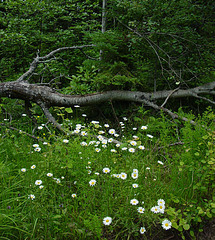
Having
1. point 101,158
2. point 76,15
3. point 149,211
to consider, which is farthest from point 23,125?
point 76,15

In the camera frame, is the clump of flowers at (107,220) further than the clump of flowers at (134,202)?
No

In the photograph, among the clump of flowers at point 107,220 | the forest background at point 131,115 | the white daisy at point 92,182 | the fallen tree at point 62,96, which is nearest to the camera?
the clump of flowers at point 107,220

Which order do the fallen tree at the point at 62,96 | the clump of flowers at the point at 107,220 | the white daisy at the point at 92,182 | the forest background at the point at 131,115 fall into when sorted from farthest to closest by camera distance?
1. the fallen tree at the point at 62,96
2. the white daisy at the point at 92,182
3. the forest background at the point at 131,115
4. the clump of flowers at the point at 107,220

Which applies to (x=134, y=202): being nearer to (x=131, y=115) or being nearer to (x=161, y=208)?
(x=161, y=208)

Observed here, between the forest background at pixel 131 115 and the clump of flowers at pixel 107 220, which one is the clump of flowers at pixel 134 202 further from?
the clump of flowers at pixel 107 220

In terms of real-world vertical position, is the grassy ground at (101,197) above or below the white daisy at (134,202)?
below

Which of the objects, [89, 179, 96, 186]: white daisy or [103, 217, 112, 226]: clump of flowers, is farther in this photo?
[89, 179, 96, 186]: white daisy

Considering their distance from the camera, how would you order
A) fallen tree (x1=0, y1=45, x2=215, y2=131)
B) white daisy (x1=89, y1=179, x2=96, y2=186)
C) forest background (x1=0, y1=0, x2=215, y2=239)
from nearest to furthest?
forest background (x1=0, y1=0, x2=215, y2=239) < white daisy (x1=89, y1=179, x2=96, y2=186) < fallen tree (x1=0, y1=45, x2=215, y2=131)

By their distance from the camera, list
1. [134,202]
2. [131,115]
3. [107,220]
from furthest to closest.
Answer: [131,115] < [134,202] < [107,220]

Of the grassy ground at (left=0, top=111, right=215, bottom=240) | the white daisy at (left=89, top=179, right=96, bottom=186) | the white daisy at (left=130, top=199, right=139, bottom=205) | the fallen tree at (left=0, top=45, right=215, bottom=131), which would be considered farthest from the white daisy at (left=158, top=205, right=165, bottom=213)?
the fallen tree at (left=0, top=45, right=215, bottom=131)

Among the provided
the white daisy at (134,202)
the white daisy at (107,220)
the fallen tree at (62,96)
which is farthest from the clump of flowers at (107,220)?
the fallen tree at (62,96)

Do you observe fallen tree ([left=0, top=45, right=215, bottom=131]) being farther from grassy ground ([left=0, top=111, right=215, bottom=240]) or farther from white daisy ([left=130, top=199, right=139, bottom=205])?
white daisy ([left=130, top=199, right=139, bottom=205])

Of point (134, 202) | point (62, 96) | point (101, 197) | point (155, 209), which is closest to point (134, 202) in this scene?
point (134, 202)

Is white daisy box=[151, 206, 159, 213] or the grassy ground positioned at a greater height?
white daisy box=[151, 206, 159, 213]
